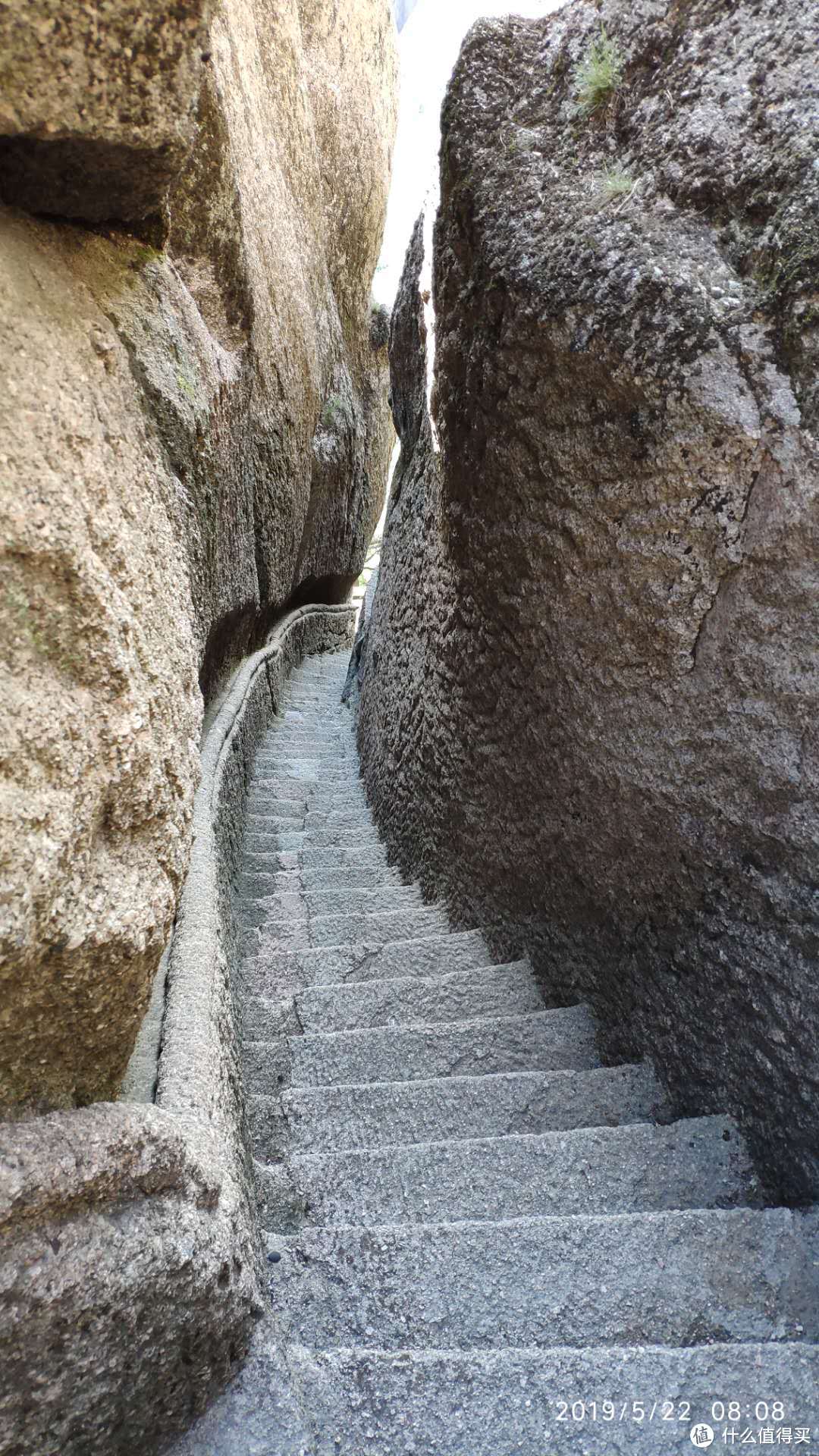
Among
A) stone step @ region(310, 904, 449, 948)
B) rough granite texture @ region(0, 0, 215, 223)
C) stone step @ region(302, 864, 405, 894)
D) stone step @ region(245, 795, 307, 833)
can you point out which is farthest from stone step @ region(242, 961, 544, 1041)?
rough granite texture @ region(0, 0, 215, 223)

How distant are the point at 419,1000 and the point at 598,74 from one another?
2.43 m

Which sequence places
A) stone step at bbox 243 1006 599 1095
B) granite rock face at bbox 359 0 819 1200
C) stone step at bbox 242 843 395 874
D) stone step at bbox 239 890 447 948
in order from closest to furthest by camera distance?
granite rock face at bbox 359 0 819 1200
stone step at bbox 243 1006 599 1095
stone step at bbox 239 890 447 948
stone step at bbox 242 843 395 874

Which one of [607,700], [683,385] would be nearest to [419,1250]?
[607,700]

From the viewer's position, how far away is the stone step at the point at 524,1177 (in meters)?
1.80

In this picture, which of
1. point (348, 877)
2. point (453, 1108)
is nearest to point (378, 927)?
point (348, 877)

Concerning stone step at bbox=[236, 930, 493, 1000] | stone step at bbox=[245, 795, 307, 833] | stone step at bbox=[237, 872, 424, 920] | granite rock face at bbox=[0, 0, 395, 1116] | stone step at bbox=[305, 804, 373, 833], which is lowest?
stone step at bbox=[236, 930, 493, 1000]

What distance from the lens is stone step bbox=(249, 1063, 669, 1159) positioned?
207 cm

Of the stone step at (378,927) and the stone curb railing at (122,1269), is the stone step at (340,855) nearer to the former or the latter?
the stone step at (378,927)

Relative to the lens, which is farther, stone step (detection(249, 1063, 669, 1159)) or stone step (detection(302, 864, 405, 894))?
stone step (detection(302, 864, 405, 894))

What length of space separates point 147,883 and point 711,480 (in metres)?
1.34

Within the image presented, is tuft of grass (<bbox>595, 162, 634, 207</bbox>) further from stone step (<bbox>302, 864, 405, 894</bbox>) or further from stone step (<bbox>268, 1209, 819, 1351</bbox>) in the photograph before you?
stone step (<bbox>302, 864, 405, 894</bbox>)

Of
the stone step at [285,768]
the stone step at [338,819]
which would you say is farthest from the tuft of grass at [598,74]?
the stone step at [285,768]

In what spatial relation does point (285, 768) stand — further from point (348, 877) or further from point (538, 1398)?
point (538, 1398)

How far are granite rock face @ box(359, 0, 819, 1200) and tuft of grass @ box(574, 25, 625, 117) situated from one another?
1 centimetres
